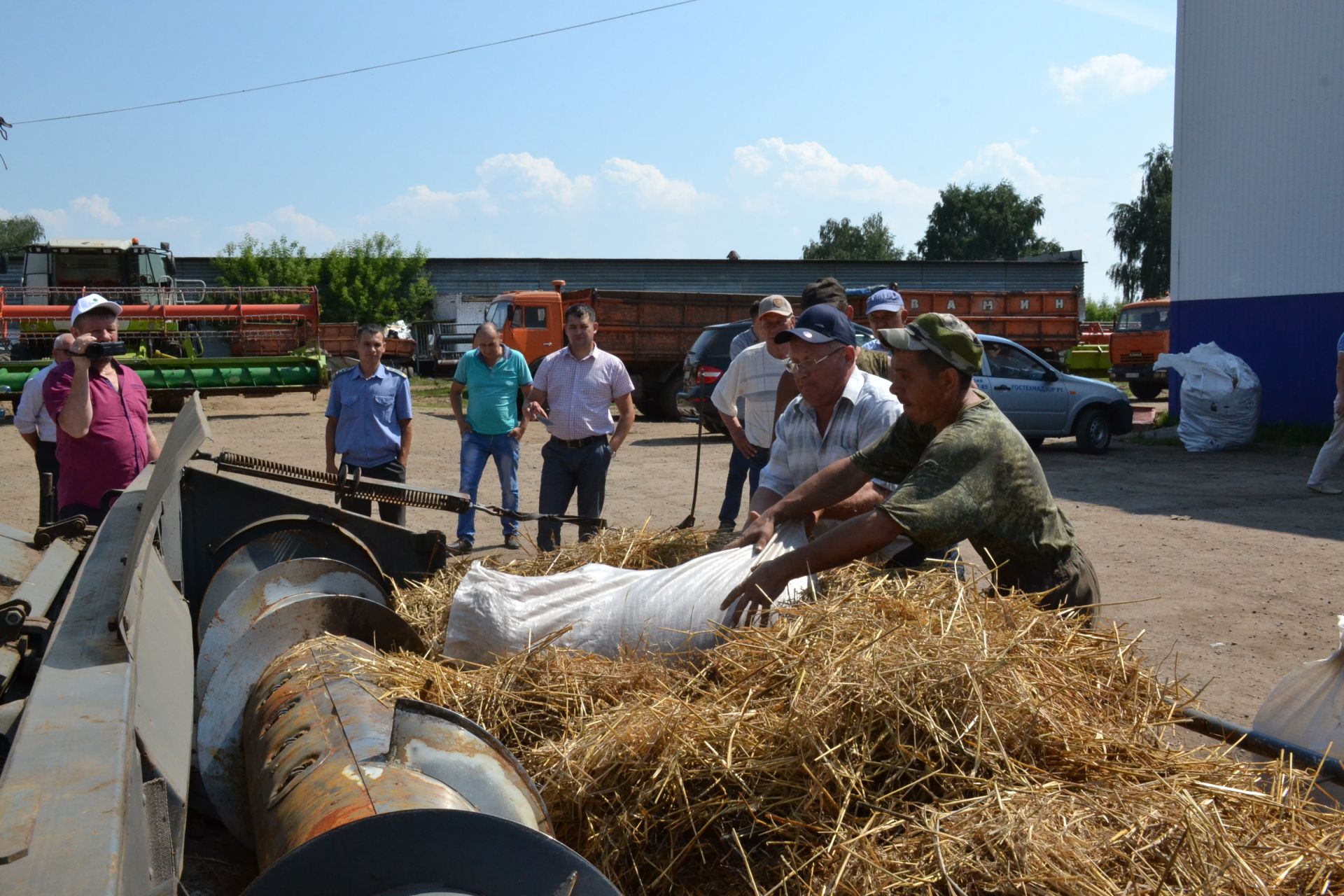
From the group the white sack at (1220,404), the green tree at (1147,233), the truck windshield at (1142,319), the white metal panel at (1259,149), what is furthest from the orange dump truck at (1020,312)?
the green tree at (1147,233)

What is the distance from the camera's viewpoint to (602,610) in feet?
10.2

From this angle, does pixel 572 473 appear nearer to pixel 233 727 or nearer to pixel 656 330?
pixel 233 727

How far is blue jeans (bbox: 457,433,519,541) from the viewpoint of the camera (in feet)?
26.9

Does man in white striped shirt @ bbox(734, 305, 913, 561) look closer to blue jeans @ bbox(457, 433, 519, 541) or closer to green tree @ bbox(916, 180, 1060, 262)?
blue jeans @ bbox(457, 433, 519, 541)

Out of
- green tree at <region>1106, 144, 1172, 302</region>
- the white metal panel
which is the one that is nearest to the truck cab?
the white metal panel

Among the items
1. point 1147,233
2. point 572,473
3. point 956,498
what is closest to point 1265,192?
point 572,473

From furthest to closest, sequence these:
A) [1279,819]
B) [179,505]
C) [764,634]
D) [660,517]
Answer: [660,517], [179,505], [764,634], [1279,819]

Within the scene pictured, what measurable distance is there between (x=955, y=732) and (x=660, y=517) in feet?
25.7

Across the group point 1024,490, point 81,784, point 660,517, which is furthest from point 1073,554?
point 660,517

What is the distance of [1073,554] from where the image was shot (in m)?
3.13

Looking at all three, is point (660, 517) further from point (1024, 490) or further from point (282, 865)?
point (282, 865)

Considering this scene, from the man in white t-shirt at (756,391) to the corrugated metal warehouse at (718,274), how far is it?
3714 cm

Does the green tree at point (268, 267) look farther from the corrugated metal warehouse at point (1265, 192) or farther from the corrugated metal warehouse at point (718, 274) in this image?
the corrugated metal warehouse at point (1265, 192)

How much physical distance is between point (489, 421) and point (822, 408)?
4.68 meters
